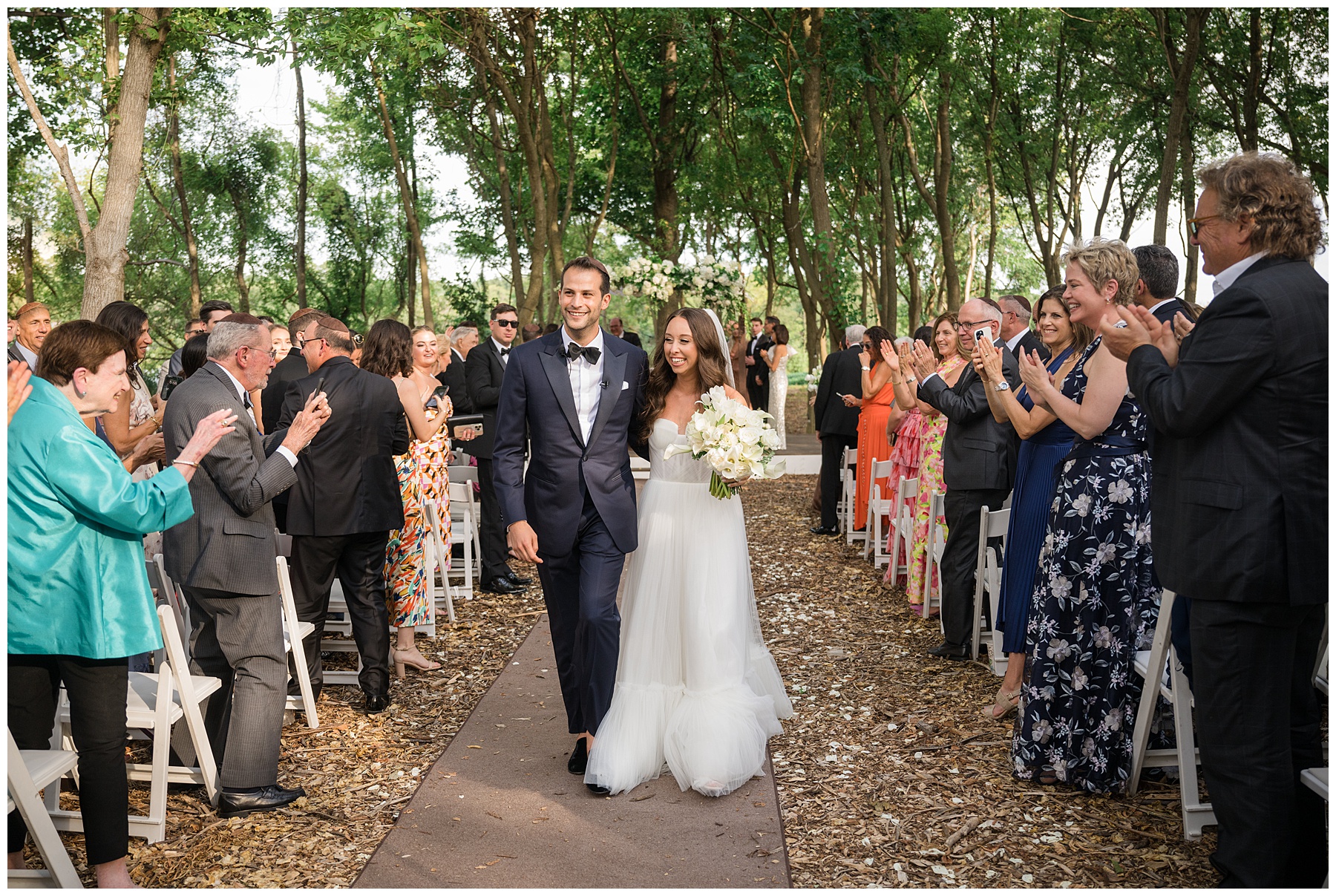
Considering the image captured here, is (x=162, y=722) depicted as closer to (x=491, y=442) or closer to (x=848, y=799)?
(x=848, y=799)

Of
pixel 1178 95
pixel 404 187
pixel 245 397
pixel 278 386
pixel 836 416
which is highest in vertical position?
A: pixel 404 187

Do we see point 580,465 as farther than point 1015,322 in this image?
No

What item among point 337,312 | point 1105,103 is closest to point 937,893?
point 1105,103

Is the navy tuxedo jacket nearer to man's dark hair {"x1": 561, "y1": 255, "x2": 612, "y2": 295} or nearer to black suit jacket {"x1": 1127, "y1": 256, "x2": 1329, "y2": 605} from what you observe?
man's dark hair {"x1": 561, "y1": 255, "x2": 612, "y2": 295}

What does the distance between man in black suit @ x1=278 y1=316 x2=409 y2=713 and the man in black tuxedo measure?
47.8ft

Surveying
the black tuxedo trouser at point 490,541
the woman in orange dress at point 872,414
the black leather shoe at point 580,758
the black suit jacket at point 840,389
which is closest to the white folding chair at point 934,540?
the woman in orange dress at point 872,414

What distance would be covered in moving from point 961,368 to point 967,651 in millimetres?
1891

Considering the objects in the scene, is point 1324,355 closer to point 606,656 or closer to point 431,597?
point 606,656

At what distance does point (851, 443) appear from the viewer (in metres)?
13.2

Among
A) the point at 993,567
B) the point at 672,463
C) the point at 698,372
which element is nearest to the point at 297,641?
the point at 672,463

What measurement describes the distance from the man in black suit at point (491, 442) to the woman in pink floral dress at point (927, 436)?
3232 mm

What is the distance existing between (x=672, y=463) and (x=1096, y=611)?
1.97 meters

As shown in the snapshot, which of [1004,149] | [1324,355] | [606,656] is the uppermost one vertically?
[1004,149]

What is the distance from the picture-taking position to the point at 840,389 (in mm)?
11945
